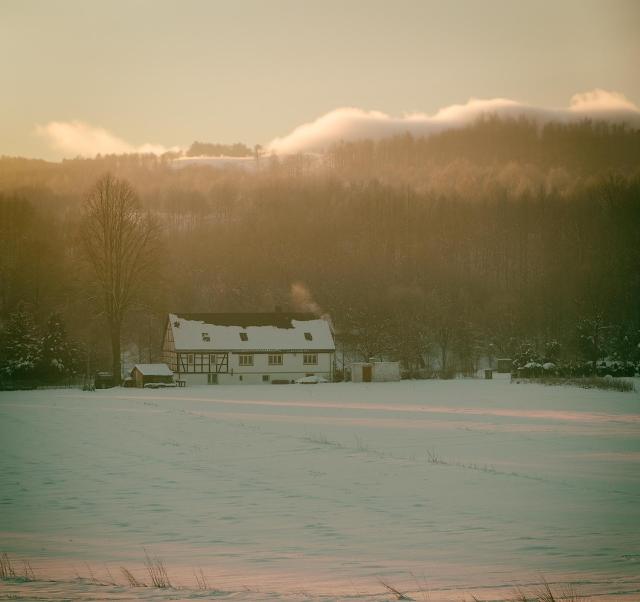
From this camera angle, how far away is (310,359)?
74.0 meters

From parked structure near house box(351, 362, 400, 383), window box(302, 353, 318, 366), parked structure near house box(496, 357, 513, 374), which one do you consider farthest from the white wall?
parked structure near house box(496, 357, 513, 374)

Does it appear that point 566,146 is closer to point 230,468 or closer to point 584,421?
point 584,421

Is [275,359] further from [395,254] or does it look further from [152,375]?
[395,254]

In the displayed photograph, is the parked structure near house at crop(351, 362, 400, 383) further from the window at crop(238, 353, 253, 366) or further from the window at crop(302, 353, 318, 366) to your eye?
the window at crop(238, 353, 253, 366)

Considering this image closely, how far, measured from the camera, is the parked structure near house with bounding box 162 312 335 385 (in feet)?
235

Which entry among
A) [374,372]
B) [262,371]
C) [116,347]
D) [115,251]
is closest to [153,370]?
[116,347]

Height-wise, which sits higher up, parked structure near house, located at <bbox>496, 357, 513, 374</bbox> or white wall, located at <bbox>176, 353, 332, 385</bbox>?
white wall, located at <bbox>176, 353, 332, 385</bbox>

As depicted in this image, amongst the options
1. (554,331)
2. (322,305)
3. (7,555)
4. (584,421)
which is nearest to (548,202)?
(554,331)

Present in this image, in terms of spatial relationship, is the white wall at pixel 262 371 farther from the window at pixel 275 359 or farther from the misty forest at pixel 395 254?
the misty forest at pixel 395 254

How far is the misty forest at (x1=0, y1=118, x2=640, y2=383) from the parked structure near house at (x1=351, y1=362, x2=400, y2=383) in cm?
486

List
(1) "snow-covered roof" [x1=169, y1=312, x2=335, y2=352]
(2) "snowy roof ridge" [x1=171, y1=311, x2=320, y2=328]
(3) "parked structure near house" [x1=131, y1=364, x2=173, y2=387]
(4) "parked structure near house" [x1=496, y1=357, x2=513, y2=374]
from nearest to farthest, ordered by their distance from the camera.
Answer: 1. (3) "parked structure near house" [x1=131, y1=364, x2=173, y2=387]
2. (1) "snow-covered roof" [x1=169, y1=312, x2=335, y2=352]
3. (2) "snowy roof ridge" [x1=171, y1=311, x2=320, y2=328]
4. (4) "parked structure near house" [x1=496, y1=357, x2=513, y2=374]

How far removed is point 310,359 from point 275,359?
331cm

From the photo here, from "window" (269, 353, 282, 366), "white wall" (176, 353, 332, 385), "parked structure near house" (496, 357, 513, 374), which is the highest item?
"window" (269, 353, 282, 366)

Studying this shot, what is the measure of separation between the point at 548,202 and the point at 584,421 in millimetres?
81007
